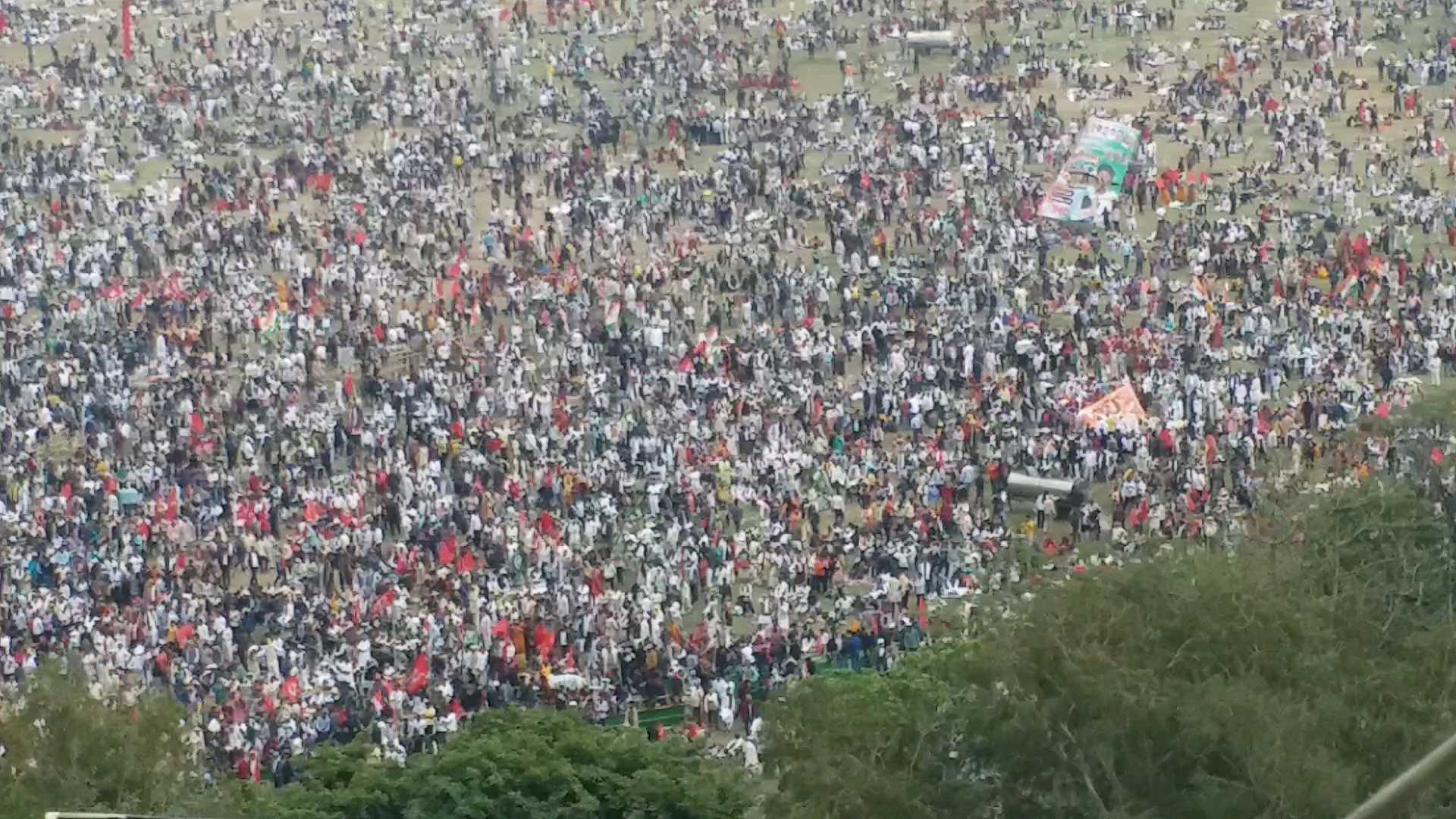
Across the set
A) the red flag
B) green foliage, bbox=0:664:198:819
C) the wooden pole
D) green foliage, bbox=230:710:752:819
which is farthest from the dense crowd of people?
the wooden pole

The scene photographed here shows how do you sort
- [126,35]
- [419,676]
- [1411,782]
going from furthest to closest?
[126,35] → [419,676] → [1411,782]

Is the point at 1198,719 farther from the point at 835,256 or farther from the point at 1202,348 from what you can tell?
the point at 835,256

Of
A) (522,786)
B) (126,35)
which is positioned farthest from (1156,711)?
(126,35)

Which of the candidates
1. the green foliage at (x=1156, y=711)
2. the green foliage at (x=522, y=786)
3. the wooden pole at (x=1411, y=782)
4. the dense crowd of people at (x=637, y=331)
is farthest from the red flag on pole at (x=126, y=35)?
the wooden pole at (x=1411, y=782)

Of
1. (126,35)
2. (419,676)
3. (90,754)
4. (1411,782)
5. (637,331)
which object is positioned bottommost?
(637,331)


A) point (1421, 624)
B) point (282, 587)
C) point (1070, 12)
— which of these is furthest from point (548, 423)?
point (1070, 12)

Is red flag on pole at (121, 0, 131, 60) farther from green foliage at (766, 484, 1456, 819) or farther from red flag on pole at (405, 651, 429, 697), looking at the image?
green foliage at (766, 484, 1456, 819)

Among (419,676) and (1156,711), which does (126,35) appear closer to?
(419,676)
